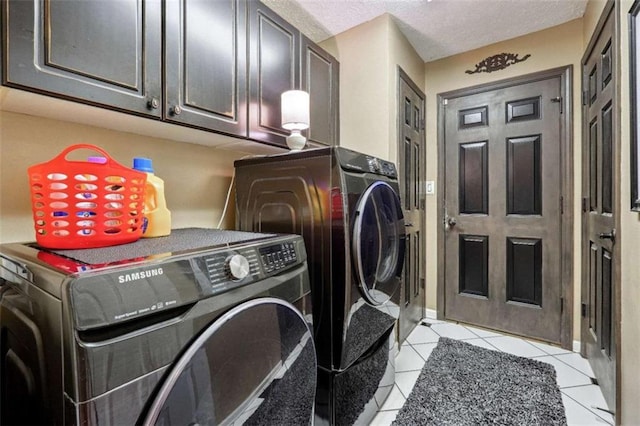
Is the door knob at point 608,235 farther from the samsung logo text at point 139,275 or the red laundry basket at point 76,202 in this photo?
the red laundry basket at point 76,202

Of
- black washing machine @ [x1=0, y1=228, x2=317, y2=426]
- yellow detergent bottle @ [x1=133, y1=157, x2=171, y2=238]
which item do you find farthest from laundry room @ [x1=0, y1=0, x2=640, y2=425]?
yellow detergent bottle @ [x1=133, y1=157, x2=171, y2=238]

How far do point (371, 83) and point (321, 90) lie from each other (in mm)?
421

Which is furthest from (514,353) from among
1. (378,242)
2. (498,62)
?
(498,62)

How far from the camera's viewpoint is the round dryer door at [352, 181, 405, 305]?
1.29 meters

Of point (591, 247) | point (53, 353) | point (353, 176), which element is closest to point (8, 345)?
point (53, 353)

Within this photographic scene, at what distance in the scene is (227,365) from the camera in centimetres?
69

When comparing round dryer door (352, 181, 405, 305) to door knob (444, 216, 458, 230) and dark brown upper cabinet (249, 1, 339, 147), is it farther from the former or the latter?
door knob (444, 216, 458, 230)

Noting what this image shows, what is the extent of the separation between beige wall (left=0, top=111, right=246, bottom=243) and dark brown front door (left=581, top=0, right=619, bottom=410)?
2.05 m

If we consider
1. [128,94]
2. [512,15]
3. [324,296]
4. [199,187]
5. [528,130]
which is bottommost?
[324,296]

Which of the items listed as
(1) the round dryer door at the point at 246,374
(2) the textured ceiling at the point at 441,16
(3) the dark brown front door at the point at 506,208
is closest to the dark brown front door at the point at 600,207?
(3) the dark brown front door at the point at 506,208

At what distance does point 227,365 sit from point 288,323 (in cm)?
22

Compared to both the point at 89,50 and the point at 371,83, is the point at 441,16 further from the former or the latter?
the point at 89,50

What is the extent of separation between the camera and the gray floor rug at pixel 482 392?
5.08 ft

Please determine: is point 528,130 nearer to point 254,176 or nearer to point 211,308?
point 254,176
